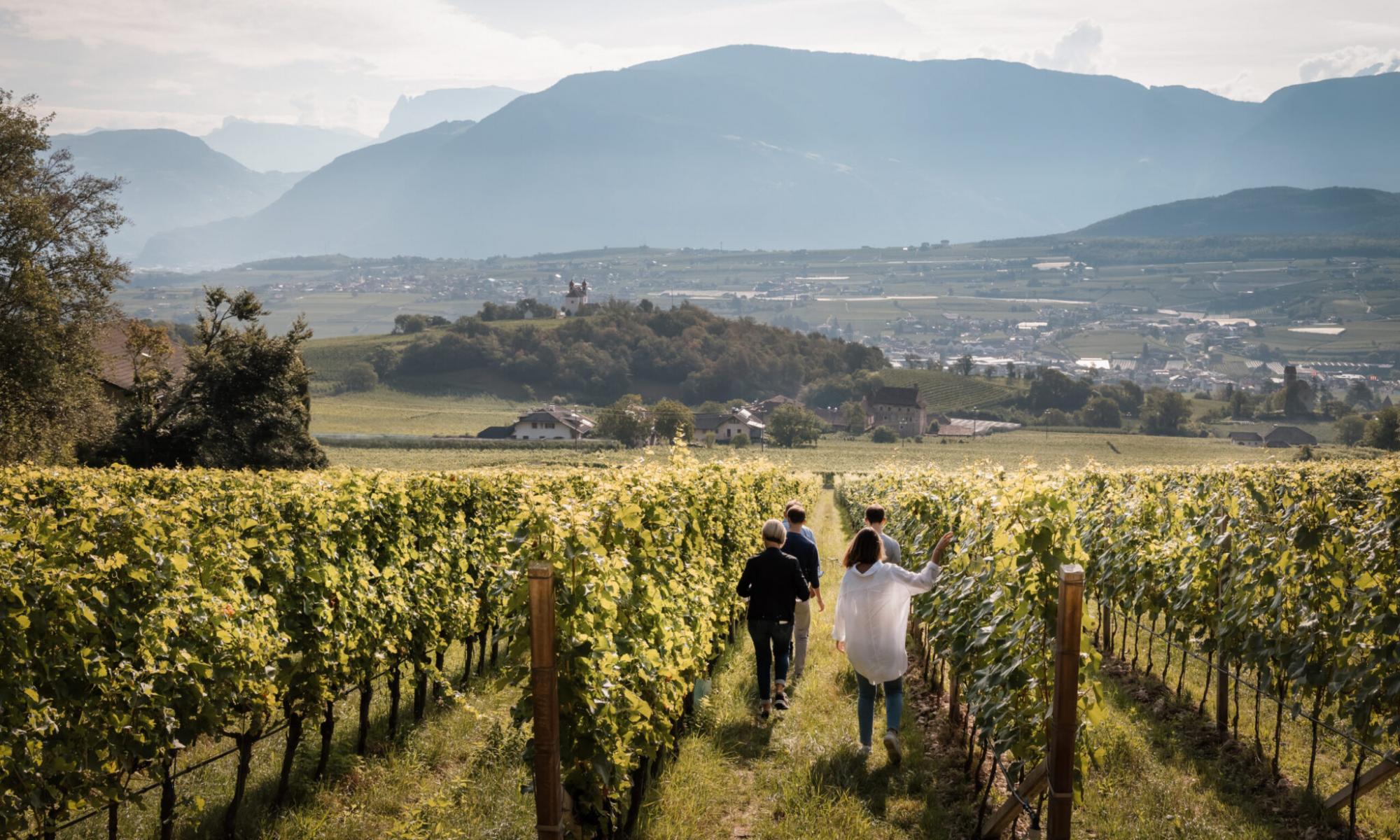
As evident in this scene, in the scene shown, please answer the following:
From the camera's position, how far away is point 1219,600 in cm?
848

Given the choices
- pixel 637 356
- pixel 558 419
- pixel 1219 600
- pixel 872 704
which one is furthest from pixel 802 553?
pixel 637 356

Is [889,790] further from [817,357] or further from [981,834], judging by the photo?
[817,357]

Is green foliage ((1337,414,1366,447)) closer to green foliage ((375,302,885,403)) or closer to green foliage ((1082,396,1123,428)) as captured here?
green foliage ((1082,396,1123,428))

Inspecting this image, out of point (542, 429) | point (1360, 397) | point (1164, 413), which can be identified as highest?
point (542, 429)

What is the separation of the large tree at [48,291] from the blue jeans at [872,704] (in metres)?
26.2

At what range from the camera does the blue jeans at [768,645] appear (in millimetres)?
9047

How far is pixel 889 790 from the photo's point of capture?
7418mm

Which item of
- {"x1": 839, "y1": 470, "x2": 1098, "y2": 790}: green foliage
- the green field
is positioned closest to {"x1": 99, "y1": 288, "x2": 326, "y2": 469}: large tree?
the green field

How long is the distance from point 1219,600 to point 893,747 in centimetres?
302

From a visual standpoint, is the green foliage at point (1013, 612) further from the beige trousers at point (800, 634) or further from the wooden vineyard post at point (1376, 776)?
the beige trousers at point (800, 634)

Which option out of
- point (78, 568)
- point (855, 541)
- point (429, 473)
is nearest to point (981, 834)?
point (855, 541)

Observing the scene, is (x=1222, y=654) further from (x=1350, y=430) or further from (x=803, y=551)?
(x=1350, y=430)

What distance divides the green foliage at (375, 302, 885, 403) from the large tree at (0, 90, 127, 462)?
330 feet

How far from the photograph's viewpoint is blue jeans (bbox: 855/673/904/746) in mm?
7930
